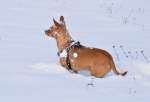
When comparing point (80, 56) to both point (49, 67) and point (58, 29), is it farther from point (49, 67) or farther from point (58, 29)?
point (58, 29)

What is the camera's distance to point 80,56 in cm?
746

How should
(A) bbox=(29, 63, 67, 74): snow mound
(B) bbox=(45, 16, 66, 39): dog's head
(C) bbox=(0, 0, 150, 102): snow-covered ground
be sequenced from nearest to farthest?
1. (C) bbox=(0, 0, 150, 102): snow-covered ground
2. (A) bbox=(29, 63, 67, 74): snow mound
3. (B) bbox=(45, 16, 66, 39): dog's head

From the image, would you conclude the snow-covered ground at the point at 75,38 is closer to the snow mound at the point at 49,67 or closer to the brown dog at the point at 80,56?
the snow mound at the point at 49,67

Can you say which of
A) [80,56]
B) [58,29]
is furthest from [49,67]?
[58,29]

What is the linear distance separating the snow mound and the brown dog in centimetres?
12

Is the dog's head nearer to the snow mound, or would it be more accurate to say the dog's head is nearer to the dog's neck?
the dog's neck

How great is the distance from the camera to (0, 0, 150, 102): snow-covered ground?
6.32m

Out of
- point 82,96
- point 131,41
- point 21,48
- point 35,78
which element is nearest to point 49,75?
point 35,78

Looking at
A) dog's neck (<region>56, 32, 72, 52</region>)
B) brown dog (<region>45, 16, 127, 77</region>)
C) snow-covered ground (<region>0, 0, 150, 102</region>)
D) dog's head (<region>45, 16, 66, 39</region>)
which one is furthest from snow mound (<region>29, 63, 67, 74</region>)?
dog's head (<region>45, 16, 66, 39</region>)

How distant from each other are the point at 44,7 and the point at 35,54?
379cm

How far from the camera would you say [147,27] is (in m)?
10.9

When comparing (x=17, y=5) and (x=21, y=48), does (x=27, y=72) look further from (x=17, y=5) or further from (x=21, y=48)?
(x=17, y=5)

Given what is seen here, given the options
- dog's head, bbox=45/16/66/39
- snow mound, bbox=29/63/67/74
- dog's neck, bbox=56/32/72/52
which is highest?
dog's head, bbox=45/16/66/39

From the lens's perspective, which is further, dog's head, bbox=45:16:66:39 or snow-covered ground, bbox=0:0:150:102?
dog's head, bbox=45:16:66:39
